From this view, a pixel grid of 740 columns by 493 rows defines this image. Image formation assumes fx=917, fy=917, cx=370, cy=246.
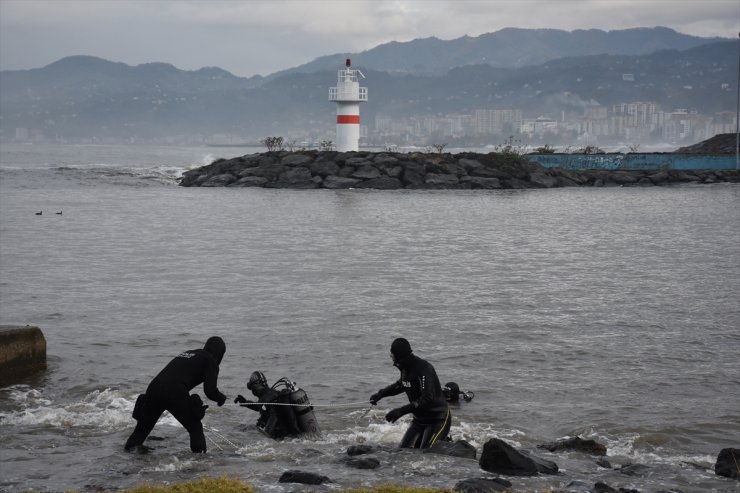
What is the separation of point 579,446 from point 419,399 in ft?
7.66

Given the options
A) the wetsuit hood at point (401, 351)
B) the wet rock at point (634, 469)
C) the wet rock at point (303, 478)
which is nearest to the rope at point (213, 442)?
the wet rock at point (303, 478)

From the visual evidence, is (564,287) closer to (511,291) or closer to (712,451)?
(511,291)

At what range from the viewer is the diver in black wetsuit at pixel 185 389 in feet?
Result: 36.1

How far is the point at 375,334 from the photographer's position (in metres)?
19.1

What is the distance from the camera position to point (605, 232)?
131ft

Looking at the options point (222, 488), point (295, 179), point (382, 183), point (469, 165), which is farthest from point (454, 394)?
point (469, 165)

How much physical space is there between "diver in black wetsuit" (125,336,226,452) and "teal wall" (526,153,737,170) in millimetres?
59847

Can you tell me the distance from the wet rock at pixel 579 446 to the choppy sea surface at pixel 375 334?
19 centimetres

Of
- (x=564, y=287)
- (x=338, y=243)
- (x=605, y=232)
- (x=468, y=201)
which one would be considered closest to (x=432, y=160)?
(x=468, y=201)

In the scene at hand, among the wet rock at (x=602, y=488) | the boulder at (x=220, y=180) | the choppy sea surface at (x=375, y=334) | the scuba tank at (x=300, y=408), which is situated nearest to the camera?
the wet rock at (x=602, y=488)

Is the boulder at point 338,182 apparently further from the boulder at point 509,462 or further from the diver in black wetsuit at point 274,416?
the boulder at point 509,462

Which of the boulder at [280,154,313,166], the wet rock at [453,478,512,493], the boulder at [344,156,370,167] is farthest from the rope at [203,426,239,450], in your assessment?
the boulder at [280,154,313,166]

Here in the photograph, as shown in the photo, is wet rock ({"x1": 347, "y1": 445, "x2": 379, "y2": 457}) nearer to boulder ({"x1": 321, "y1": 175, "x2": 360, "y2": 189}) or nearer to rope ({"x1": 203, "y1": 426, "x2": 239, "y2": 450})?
rope ({"x1": 203, "y1": 426, "x2": 239, "y2": 450})

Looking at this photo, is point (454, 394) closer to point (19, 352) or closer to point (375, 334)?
point (375, 334)
